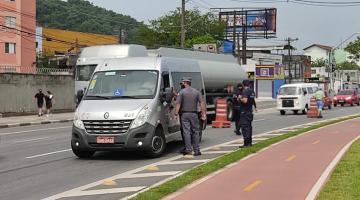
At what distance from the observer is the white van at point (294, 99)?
36875 millimetres

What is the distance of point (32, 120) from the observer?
3133cm

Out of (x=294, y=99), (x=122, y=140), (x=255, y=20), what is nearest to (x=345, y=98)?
(x=294, y=99)

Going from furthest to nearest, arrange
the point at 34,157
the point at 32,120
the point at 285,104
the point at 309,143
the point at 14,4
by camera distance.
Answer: the point at 14,4 < the point at 285,104 < the point at 32,120 < the point at 309,143 < the point at 34,157

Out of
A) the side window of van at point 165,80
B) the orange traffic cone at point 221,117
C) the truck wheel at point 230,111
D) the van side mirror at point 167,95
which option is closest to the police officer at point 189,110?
the van side mirror at point 167,95

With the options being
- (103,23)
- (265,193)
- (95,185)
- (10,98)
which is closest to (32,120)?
(10,98)

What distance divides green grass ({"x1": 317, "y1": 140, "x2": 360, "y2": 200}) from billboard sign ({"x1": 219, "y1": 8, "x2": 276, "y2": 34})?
67.1m

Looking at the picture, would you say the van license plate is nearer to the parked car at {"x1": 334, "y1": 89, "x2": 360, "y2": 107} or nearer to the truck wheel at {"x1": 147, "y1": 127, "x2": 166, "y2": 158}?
the truck wheel at {"x1": 147, "y1": 127, "x2": 166, "y2": 158}

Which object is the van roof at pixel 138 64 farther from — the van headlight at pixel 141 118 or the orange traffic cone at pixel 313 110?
the orange traffic cone at pixel 313 110

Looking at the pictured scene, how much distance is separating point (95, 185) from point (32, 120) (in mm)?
22173

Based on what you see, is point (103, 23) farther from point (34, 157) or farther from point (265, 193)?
point (265, 193)

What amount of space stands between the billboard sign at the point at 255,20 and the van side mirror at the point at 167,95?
64.9 metres

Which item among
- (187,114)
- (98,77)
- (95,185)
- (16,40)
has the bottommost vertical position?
(95,185)

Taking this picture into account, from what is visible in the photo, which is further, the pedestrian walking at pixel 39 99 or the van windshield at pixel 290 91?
the van windshield at pixel 290 91

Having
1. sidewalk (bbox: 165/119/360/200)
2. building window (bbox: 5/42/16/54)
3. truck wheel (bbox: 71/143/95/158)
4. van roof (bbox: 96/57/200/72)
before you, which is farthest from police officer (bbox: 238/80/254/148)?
→ building window (bbox: 5/42/16/54)
